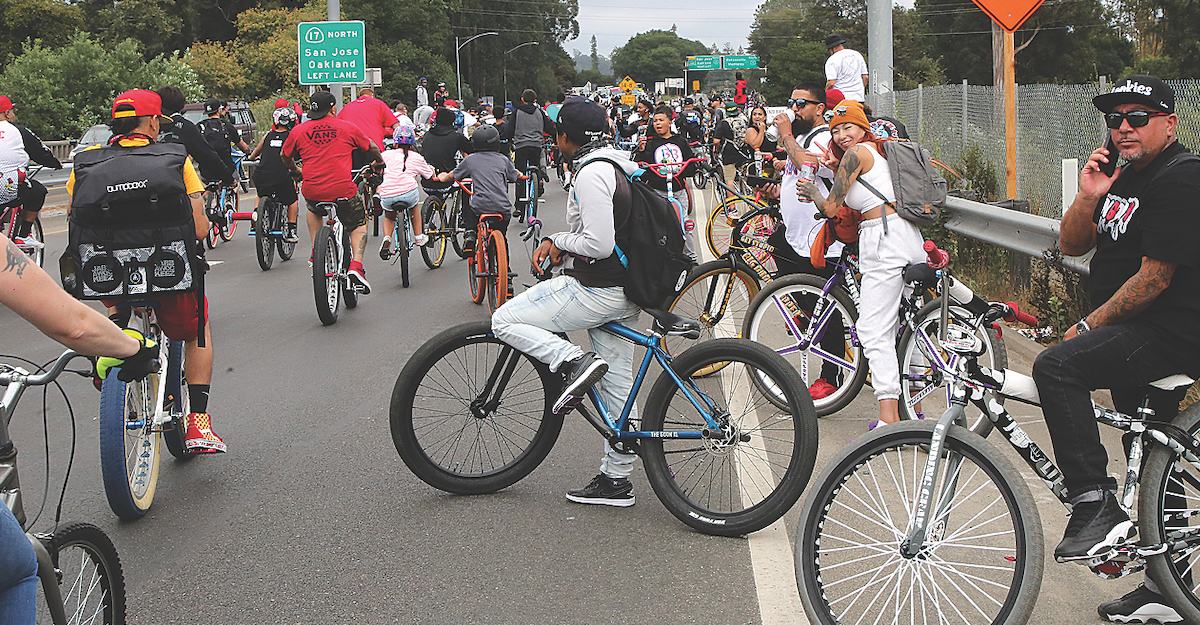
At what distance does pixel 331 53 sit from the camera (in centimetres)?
3091

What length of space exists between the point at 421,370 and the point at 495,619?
1488mm

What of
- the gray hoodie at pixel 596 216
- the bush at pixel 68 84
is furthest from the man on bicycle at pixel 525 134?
the bush at pixel 68 84

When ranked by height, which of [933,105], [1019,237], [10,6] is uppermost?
[10,6]

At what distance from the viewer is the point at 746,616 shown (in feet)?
14.0

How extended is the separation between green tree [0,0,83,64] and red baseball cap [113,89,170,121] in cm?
4289

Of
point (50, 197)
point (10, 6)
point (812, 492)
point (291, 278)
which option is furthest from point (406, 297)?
point (10, 6)

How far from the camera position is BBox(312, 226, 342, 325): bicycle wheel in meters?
10.2

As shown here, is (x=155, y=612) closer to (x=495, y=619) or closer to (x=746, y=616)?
(x=495, y=619)

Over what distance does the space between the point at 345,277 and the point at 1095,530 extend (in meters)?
8.21

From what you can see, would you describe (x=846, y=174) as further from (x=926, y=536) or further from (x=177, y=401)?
(x=177, y=401)

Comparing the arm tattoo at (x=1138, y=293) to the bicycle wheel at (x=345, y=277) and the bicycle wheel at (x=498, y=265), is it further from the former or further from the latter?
the bicycle wheel at (x=345, y=277)

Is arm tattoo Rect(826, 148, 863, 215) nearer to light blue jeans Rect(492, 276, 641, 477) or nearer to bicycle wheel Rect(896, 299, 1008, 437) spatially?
bicycle wheel Rect(896, 299, 1008, 437)

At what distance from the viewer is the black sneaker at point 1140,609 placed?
4.06 metres

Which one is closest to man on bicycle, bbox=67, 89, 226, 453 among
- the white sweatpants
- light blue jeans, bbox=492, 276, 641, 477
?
light blue jeans, bbox=492, 276, 641, 477
